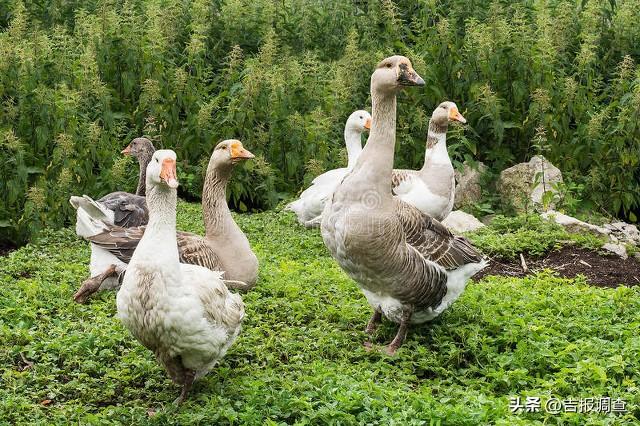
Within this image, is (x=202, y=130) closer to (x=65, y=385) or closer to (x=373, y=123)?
(x=373, y=123)

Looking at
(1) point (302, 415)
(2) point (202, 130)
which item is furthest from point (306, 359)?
(2) point (202, 130)

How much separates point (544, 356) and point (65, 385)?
3.35m

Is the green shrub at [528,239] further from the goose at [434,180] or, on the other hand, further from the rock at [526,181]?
the rock at [526,181]

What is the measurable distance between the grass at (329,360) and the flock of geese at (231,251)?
26 cm

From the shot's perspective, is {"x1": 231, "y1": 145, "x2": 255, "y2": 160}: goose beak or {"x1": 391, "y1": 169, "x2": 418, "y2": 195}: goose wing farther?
{"x1": 391, "y1": 169, "x2": 418, "y2": 195}: goose wing

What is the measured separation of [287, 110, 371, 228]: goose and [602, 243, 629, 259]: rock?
2.98 meters

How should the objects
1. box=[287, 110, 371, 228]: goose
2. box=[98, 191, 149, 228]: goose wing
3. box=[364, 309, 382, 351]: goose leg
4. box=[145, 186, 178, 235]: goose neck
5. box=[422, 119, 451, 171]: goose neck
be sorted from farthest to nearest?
1. box=[287, 110, 371, 228]: goose
2. box=[422, 119, 451, 171]: goose neck
3. box=[98, 191, 149, 228]: goose wing
4. box=[364, 309, 382, 351]: goose leg
5. box=[145, 186, 178, 235]: goose neck

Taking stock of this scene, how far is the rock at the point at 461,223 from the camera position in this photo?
11.6m

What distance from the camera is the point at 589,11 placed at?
13953 millimetres

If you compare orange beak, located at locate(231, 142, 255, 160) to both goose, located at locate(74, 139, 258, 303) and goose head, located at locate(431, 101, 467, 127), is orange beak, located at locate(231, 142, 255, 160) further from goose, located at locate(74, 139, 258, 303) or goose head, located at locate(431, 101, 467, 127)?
goose head, located at locate(431, 101, 467, 127)

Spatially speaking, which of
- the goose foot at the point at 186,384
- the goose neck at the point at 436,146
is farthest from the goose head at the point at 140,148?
the goose foot at the point at 186,384

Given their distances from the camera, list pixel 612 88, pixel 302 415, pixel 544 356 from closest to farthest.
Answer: pixel 302 415 → pixel 544 356 → pixel 612 88

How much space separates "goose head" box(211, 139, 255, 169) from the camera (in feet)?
28.1

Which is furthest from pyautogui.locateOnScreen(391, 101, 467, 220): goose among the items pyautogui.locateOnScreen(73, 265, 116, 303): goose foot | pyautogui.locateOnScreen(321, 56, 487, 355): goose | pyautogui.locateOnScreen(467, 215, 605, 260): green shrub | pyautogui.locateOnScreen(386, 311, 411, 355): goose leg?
pyautogui.locateOnScreen(73, 265, 116, 303): goose foot
